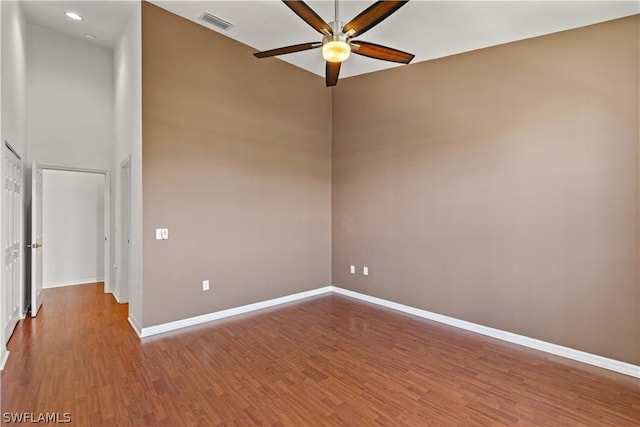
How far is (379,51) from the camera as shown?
2570 millimetres

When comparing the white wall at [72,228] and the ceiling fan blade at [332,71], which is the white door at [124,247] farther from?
the ceiling fan blade at [332,71]

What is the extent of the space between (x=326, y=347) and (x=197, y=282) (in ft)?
5.81

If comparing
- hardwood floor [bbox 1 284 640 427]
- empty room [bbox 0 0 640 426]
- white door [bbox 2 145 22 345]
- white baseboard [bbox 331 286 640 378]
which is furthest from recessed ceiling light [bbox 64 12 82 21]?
white baseboard [bbox 331 286 640 378]

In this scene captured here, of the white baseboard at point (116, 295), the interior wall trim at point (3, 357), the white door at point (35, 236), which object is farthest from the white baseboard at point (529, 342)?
the white door at point (35, 236)

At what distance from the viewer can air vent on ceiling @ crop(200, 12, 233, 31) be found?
11.5ft

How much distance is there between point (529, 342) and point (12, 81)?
20.1 feet

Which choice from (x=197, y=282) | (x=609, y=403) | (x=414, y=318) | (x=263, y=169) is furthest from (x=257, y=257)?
(x=609, y=403)

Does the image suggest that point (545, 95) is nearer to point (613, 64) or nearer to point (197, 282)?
point (613, 64)

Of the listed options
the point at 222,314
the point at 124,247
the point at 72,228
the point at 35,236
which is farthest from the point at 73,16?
the point at 222,314

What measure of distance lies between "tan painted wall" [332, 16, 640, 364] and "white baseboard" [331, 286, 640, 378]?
2.6 inches

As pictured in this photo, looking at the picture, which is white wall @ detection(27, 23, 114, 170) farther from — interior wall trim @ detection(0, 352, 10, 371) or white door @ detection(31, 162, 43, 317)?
interior wall trim @ detection(0, 352, 10, 371)

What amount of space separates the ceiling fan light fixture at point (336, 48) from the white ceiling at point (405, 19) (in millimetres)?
1058

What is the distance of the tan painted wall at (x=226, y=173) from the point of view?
3.44 m

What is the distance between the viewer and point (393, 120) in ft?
14.3
